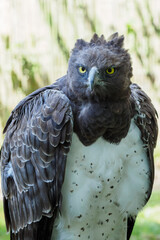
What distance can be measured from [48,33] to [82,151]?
6001mm

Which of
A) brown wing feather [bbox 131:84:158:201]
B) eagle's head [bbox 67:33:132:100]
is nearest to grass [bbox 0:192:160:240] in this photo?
brown wing feather [bbox 131:84:158:201]

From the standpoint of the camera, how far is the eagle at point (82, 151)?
13.7ft

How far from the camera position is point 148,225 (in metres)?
7.25

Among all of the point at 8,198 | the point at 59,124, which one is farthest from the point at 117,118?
the point at 8,198

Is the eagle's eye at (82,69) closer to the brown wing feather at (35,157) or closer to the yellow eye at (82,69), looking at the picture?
the yellow eye at (82,69)

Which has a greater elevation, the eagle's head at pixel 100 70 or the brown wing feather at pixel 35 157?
the eagle's head at pixel 100 70

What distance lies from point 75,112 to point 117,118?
1.32 feet

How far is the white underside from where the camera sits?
4371 millimetres

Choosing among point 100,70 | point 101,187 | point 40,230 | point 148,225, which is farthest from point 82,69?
point 148,225

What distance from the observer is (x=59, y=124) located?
4.16 meters

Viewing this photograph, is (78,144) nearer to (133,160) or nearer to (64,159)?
(64,159)

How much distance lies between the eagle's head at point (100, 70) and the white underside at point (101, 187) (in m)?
0.49

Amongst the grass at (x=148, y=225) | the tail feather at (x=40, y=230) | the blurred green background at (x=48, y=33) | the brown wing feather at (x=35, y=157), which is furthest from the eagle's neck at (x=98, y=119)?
the blurred green background at (x=48, y=33)

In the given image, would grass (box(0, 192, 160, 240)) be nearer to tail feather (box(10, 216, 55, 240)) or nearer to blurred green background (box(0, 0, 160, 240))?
blurred green background (box(0, 0, 160, 240))
